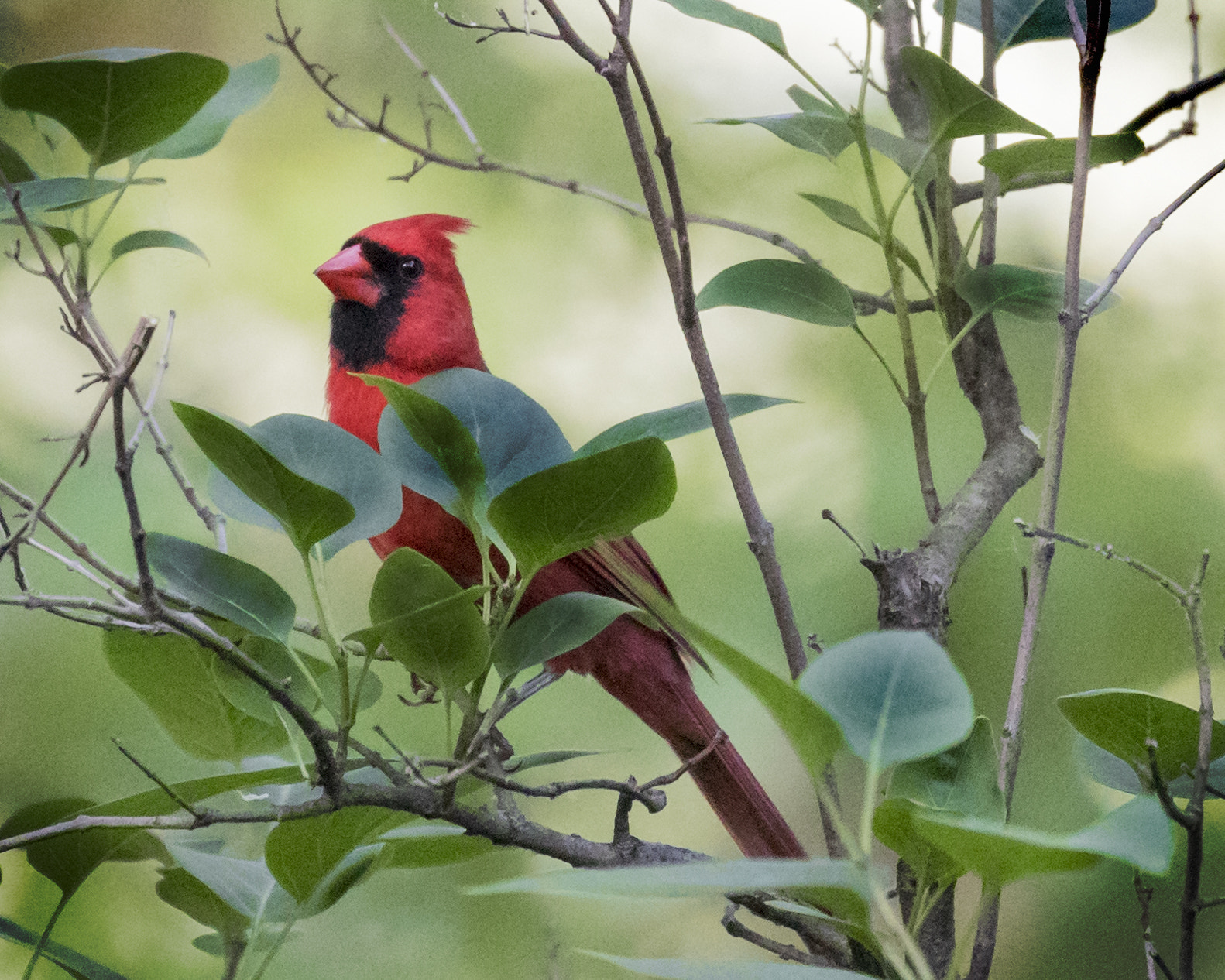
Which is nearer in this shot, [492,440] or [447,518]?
[492,440]

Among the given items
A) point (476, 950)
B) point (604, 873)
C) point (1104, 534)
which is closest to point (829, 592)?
point (1104, 534)

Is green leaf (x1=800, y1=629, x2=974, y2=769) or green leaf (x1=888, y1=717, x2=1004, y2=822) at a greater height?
green leaf (x1=800, y1=629, x2=974, y2=769)

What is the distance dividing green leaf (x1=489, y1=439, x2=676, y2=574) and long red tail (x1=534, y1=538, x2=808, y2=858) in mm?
414

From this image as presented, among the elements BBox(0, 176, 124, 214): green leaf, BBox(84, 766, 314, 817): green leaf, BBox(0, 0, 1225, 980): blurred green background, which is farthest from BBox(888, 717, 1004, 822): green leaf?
BBox(0, 0, 1225, 980): blurred green background

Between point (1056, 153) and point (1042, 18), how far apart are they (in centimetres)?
14

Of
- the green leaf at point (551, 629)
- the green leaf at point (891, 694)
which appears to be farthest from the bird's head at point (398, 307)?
the green leaf at point (891, 694)

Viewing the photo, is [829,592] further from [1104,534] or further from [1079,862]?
[1079,862]

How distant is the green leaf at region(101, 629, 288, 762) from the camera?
56cm

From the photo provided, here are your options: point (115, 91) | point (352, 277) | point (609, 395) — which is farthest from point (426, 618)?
point (609, 395)

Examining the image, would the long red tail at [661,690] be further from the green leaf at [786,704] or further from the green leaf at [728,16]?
the green leaf at [786,704]

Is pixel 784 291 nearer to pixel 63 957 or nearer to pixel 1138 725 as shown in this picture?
pixel 1138 725

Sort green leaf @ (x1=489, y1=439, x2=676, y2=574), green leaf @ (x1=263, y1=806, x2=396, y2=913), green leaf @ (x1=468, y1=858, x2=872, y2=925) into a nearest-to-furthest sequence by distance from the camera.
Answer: green leaf @ (x1=468, y1=858, x2=872, y2=925) < green leaf @ (x1=489, y1=439, x2=676, y2=574) < green leaf @ (x1=263, y1=806, x2=396, y2=913)

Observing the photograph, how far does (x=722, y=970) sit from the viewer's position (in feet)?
1.07

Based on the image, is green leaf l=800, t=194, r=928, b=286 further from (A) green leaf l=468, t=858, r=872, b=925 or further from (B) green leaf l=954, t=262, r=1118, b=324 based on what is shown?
(A) green leaf l=468, t=858, r=872, b=925
